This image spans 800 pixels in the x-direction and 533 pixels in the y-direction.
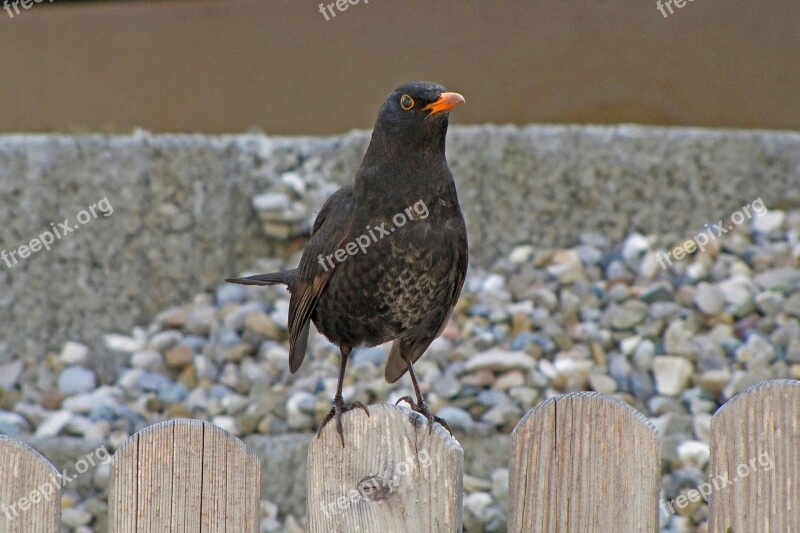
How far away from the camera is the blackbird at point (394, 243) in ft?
9.02

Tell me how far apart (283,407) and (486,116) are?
8.56 feet

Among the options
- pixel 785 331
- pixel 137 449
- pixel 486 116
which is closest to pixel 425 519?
pixel 137 449

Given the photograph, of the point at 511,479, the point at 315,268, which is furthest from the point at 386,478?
the point at 315,268

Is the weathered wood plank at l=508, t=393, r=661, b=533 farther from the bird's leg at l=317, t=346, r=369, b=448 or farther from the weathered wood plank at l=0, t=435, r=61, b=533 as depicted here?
the weathered wood plank at l=0, t=435, r=61, b=533

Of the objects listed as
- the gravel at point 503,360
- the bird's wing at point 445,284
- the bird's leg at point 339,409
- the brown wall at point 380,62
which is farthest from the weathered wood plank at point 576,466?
the brown wall at point 380,62

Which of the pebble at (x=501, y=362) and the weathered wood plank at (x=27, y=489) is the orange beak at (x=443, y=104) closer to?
the weathered wood plank at (x=27, y=489)

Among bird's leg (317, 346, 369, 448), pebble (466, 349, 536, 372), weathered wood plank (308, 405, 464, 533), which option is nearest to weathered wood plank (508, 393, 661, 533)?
weathered wood plank (308, 405, 464, 533)

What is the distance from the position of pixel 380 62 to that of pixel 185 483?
4.80 metres

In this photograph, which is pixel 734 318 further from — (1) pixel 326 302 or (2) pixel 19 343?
(2) pixel 19 343

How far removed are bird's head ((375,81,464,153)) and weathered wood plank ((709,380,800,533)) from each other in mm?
1326

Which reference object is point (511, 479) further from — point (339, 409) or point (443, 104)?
point (443, 104)

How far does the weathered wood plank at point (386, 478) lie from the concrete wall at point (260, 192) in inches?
138

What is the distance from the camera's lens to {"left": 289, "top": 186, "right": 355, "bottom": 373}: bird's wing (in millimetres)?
2869

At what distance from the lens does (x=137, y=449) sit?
1815 millimetres
